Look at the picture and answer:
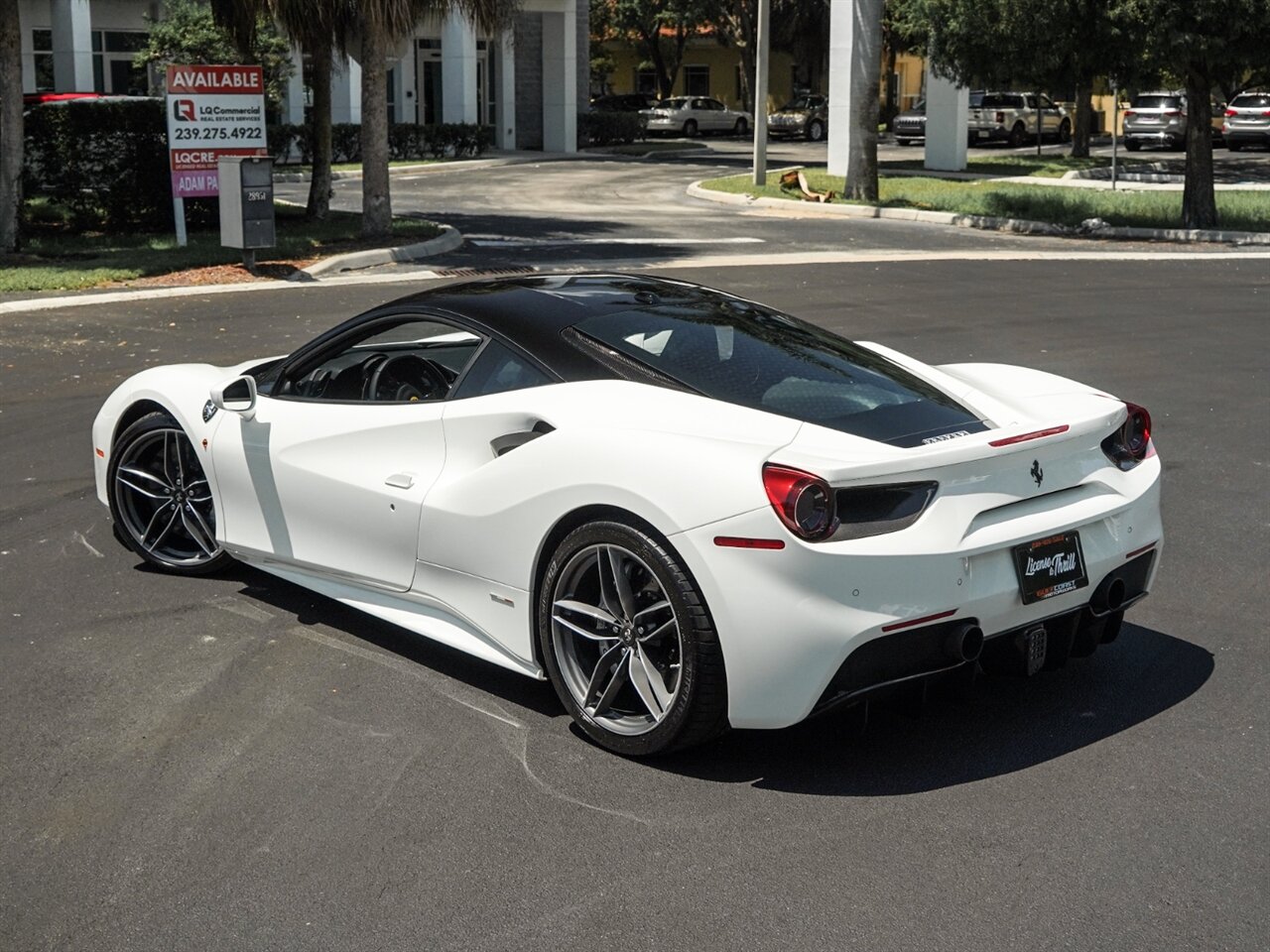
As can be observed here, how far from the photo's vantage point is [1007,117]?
168ft

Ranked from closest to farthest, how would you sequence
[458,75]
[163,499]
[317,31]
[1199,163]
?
1. [163,499]
2. [317,31]
3. [1199,163]
4. [458,75]

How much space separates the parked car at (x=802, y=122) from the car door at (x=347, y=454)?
178ft

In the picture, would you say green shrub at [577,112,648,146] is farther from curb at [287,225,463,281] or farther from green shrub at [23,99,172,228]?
curb at [287,225,463,281]

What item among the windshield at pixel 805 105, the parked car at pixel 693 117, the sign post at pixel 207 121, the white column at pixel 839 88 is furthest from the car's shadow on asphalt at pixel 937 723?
the windshield at pixel 805 105

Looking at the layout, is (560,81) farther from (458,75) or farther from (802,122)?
(802,122)

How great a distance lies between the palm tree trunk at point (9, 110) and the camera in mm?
18219

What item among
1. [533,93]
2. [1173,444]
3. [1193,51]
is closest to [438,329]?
[1173,444]

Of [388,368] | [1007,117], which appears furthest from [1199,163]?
[1007,117]

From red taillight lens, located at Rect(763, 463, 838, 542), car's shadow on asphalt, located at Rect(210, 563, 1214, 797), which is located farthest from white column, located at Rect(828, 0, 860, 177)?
red taillight lens, located at Rect(763, 463, 838, 542)

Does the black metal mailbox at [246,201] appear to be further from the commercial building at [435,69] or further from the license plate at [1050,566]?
the commercial building at [435,69]

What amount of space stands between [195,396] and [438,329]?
104cm

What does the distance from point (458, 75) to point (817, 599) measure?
143 ft

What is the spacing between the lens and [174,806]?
448 cm

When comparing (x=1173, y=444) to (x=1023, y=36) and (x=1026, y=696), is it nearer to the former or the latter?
(x=1026, y=696)
